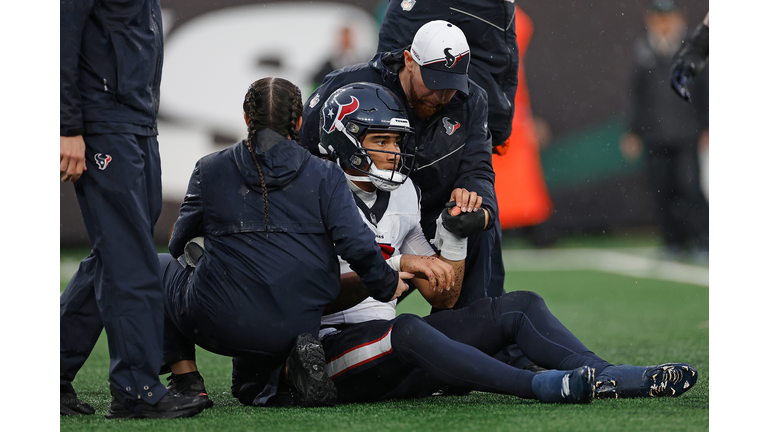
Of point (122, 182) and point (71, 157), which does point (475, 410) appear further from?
point (71, 157)

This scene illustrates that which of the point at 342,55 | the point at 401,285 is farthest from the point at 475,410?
the point at 342,55

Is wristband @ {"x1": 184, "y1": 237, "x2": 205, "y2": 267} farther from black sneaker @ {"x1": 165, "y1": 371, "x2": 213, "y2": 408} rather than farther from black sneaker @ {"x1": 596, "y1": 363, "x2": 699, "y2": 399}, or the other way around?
black sneaker @ {"x1": 596, "y1": 363, "x2": 699, "y2": 399}

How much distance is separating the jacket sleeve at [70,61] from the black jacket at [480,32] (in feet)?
6.41

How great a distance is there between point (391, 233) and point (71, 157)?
4.44ft

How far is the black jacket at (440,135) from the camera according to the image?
3.91 metres

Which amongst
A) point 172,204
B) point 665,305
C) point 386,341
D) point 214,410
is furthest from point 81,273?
point 172,204

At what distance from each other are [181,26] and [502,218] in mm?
4949

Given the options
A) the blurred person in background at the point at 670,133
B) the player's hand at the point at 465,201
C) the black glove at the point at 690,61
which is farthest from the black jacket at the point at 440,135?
the blurred person in background at the point at 670,133

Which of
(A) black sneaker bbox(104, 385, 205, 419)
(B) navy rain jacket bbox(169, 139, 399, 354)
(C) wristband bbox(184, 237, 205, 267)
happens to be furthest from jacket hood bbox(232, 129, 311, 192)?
(A) black sneaker bbox(104, 385, 205, 419)

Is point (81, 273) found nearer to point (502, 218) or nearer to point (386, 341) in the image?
point (386, 341)

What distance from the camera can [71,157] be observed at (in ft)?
9.50

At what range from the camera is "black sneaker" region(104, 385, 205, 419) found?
3.06 metres

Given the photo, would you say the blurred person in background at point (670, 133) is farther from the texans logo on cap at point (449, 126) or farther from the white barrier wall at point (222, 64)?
the texans logo on cap at point (449, 126)

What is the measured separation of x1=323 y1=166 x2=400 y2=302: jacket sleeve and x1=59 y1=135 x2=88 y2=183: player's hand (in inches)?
34.4
